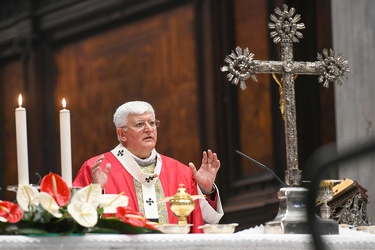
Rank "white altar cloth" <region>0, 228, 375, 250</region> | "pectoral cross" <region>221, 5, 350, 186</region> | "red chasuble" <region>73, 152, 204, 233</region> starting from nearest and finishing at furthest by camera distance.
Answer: "white altar cloth" <region>0, 228, 375, 250</region> → "pectoral cross" <region>221, 5, 350, 186</region> → "red chasuble" <region>73, 152, 204, 233</region>

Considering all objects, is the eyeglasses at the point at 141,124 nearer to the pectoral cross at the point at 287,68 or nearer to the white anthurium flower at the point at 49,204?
the pectoral cross at the point at 287,68

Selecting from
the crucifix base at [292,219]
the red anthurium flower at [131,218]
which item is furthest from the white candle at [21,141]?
the crucifix base at [292,219]

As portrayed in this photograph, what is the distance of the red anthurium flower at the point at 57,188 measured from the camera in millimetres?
4781

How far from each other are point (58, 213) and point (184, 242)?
19.6 inches

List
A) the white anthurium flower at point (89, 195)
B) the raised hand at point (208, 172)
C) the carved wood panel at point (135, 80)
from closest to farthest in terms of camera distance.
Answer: the white anthurium flower at point (89, 195) → the raised hand at point (208, 172) → the carved wood panel at point (135, 80)

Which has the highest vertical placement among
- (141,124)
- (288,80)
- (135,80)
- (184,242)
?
(135,80)

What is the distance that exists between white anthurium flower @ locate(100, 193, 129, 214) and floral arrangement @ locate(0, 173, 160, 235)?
4cm

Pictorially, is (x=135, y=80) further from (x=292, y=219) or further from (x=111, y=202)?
(x=111, y=202)

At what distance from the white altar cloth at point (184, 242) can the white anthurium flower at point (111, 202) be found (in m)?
0.21

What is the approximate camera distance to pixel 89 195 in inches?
189

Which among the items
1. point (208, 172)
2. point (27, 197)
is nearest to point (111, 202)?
point (27, 197)

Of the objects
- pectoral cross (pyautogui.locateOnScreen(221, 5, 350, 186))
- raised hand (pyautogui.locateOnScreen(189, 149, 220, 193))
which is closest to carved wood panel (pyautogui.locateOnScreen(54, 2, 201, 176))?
raised hand (pyautogui.locateOnScreen(189, 149, 220, 193))

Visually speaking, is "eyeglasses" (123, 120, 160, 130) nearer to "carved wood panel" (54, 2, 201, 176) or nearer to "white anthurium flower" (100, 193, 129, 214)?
"white anthurium flower" (100, 193, 129, 214)

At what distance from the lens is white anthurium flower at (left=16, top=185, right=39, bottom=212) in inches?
A: 187
